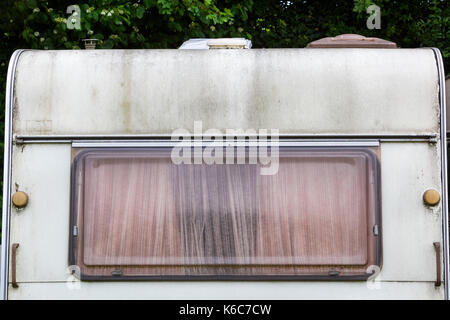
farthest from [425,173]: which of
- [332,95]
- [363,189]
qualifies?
[332,95]

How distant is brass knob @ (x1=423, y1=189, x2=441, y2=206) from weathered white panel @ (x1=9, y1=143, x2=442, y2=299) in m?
0.04

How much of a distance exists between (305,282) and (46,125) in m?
1.71

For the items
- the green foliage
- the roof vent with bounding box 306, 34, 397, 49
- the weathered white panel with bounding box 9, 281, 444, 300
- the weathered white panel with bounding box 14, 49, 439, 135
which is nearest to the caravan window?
the weathered white panel with bounding box 9, 281, 444, 300

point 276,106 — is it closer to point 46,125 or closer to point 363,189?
point 363,189

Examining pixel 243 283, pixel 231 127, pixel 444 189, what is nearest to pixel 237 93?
pixel 231 127

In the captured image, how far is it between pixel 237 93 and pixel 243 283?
3.51ft

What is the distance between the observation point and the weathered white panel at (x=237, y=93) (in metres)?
4.22

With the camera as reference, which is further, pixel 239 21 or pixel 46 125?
pixel 239 21

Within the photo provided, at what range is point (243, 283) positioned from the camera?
412cm

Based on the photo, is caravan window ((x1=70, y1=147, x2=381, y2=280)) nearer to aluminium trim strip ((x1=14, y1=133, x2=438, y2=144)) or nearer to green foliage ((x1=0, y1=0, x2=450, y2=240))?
aluminium trim strip ((x1=14, y1=133, x2=438, y2=144))

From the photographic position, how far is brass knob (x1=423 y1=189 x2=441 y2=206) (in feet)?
13.5

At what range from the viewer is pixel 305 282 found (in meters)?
4.14

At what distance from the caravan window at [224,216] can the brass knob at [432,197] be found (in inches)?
10.6

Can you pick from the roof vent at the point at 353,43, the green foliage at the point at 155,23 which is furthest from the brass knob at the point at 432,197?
the green foliage at the point at 155,23
